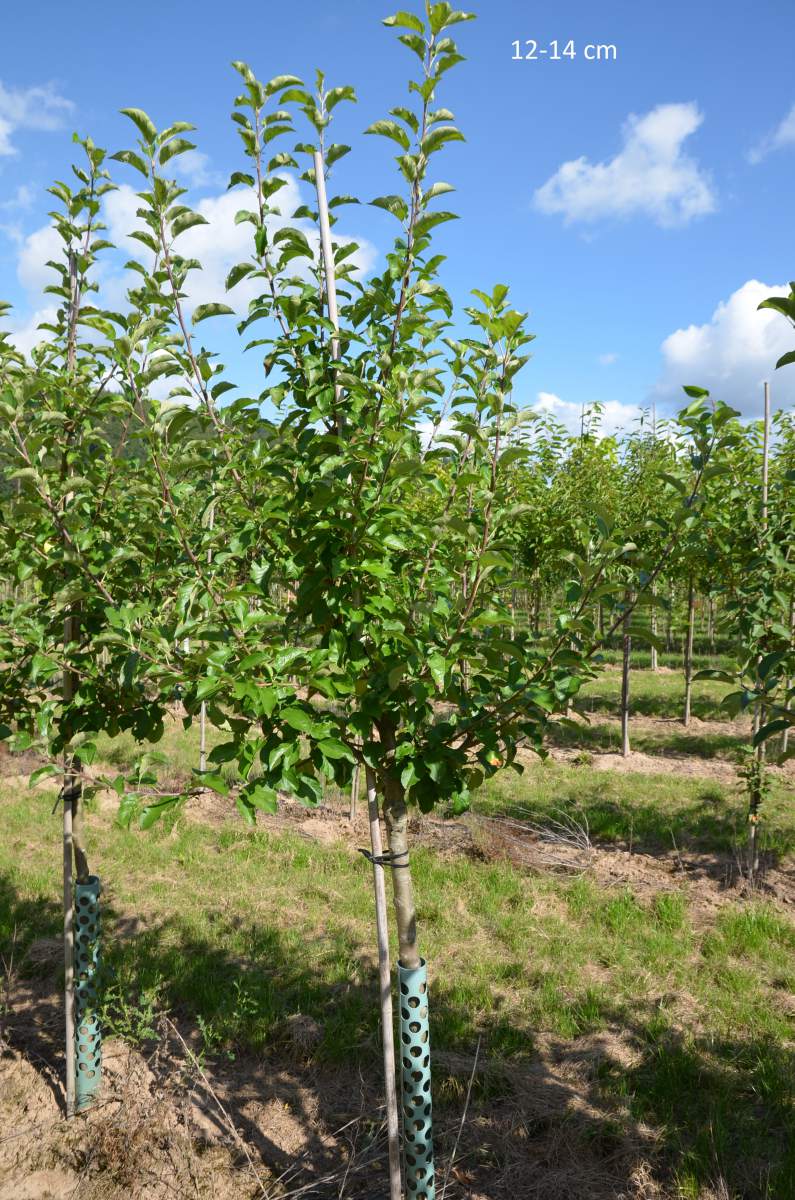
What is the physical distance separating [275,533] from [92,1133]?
2.78 meters

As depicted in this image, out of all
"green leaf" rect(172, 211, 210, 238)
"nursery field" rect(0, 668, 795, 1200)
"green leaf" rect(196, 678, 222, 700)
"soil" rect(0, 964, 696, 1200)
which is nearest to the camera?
"green leaf" rect(196, 678, 222, 700)

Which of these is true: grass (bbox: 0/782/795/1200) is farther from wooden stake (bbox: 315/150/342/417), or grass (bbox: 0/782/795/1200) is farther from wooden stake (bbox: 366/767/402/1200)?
wooden stake (bbox: 315/150/342/417)

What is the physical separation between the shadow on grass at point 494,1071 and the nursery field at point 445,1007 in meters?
0.01

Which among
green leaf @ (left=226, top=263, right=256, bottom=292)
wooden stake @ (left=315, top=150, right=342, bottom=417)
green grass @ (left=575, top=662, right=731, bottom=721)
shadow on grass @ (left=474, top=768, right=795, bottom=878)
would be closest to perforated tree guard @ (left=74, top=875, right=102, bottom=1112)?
wooden stake @ (left=315, top=150, right=342, bottom=417)

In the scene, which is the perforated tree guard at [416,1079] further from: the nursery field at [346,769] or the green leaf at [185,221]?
the green leaf at [185,221]

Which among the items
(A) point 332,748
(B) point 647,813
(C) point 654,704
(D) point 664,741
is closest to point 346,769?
(A) point 332,748

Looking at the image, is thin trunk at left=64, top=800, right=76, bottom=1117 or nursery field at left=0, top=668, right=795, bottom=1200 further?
thin trunk at left=64, top=800, right=76, bottom=1117

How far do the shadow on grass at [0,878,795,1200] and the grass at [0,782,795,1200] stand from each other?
0.01m

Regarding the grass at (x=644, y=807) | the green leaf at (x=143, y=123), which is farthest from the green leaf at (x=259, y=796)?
the grass at (x=644, y=807)

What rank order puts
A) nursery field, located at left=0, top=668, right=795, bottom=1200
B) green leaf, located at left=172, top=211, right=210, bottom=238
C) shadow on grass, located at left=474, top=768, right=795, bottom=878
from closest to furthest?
1. green leaf, located at left=172, top=211, right=210, bottom=238
2. nursery field, located at left=0, top=668, right=795, bottom=1200
3. shadow on grass, located at left=474, top=768, right=795, bottom=878

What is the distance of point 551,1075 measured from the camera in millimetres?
3703

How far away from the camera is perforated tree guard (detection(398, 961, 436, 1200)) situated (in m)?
2.59

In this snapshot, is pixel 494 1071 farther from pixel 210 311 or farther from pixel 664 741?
pixel 664 741

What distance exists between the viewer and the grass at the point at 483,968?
3494 millimetres
